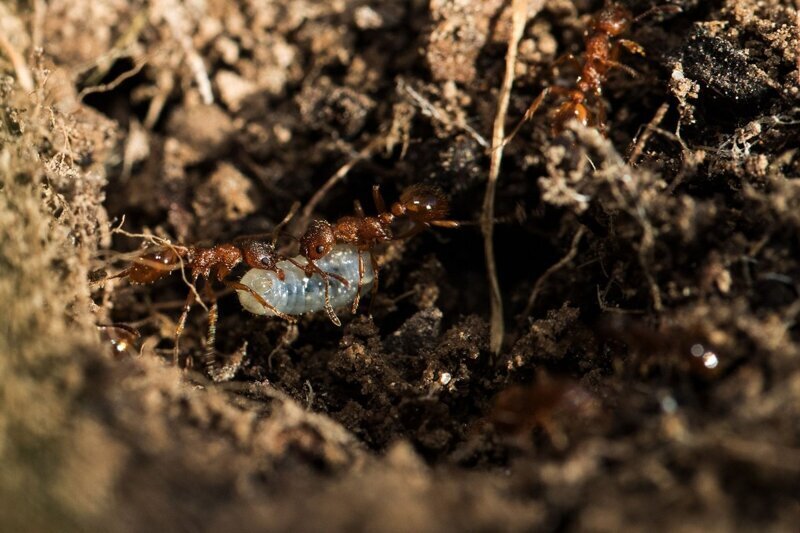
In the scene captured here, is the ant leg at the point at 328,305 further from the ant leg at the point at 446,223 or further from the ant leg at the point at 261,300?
the ant leg at the point at 446,223

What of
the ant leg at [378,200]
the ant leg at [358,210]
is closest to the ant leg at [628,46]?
the ant leg at [378,200]

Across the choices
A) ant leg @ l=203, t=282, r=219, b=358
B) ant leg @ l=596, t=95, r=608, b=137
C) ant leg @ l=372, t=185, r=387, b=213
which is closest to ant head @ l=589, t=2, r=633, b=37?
ant leg @ l=596, t=95, r=608, b=137

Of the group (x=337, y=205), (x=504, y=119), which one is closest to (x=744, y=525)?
(x=504, y=119)

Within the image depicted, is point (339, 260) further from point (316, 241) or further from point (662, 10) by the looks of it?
point (662, 10)

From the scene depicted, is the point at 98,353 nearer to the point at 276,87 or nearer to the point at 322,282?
the point at 322,282

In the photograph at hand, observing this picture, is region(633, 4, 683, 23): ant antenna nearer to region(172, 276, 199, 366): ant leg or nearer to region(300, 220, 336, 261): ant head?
region(300, 220, 336, 261): ant head

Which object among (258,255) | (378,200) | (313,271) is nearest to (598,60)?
(378,200)
